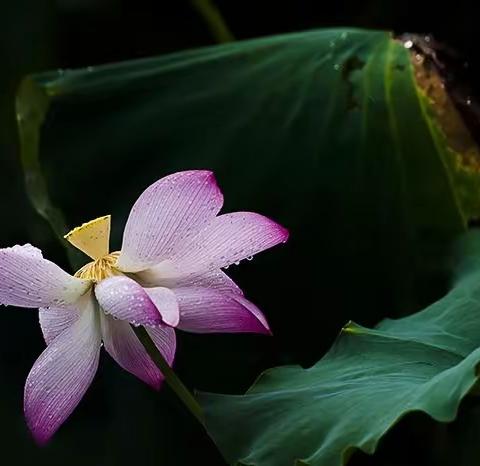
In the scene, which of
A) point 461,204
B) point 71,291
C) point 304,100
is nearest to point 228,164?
point 304,100

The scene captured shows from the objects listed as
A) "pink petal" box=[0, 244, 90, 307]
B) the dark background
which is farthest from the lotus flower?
the dark background

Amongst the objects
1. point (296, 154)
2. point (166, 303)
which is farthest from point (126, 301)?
point (296, 154)

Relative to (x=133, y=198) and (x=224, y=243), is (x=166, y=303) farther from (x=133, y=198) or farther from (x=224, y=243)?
(x=133, y=198)

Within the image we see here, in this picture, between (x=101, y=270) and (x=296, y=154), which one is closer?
(x=101, y=270)

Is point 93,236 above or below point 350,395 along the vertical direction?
above

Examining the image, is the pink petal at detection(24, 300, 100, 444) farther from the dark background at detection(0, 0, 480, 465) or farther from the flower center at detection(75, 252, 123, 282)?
the dark background at detection(0, 0, 480, 465)

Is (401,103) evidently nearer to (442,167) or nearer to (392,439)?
(442,167)
